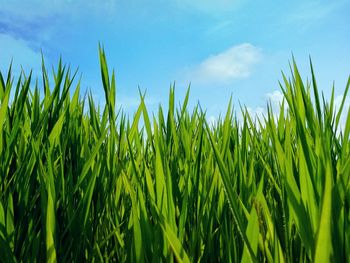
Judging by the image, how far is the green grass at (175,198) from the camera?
0.58 meters

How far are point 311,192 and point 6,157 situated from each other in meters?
0.63

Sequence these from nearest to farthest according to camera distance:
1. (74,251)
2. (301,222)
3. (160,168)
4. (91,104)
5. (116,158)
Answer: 1. (301,222)
2. (160,168)
3. (74,251)
4. (116,158)
5. (91,104)

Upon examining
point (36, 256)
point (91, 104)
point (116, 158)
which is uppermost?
point (91, 104)

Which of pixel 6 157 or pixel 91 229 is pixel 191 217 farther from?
pixel 6 157

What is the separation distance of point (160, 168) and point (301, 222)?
0.93 feet

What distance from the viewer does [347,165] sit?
Result: 585 mm

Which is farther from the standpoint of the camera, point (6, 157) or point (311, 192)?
point (6, 157)

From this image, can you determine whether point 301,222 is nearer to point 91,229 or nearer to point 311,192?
point 311,192

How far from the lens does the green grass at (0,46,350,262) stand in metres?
0.58

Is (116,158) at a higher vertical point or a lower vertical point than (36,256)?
higher

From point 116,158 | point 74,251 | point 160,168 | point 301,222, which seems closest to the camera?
point 301,222

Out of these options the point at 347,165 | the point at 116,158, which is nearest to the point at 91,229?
the point at 116,158

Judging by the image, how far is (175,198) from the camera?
0.83 meters

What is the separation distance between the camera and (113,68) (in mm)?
1157
